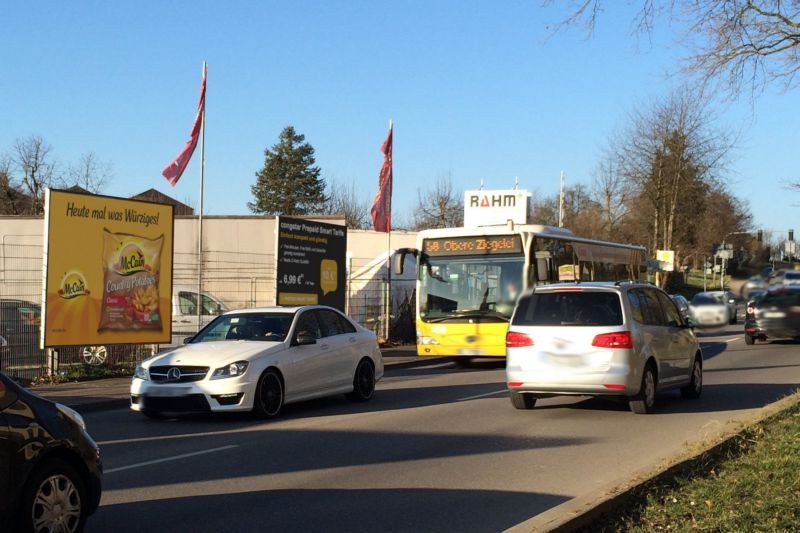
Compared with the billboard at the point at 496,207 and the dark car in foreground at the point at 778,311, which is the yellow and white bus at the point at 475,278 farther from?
the dark car in foreground at the point at 778,311

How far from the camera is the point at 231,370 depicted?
12.0m

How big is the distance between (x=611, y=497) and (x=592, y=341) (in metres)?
5.65

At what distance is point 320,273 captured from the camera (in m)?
23.4

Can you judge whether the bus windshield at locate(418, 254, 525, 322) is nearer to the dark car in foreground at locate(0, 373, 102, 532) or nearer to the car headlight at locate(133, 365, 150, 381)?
the car headlight at locate(133, 365, 150, 381)

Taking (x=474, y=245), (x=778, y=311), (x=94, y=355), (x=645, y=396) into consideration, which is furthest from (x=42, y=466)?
(x=474, y=245)

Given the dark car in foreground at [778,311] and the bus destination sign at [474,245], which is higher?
the bus destination sign at [474,245]

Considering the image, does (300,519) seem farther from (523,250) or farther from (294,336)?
(523,250)

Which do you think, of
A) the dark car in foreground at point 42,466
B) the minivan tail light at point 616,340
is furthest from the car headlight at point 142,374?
the dark car in foreground at point 42,466

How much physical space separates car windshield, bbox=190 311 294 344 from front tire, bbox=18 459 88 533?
706cm

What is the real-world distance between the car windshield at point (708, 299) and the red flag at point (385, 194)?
2295cm

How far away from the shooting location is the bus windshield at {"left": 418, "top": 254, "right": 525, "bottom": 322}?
2025 cm

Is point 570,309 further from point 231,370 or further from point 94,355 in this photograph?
point 94,355

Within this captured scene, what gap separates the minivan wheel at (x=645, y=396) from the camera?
12.3 m

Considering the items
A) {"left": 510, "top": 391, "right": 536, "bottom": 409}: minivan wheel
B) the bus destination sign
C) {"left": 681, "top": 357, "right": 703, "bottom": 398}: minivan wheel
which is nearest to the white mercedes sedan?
{"left": 510, "top": 391, "right": 536, "bottom": 409}: minivan wheel
